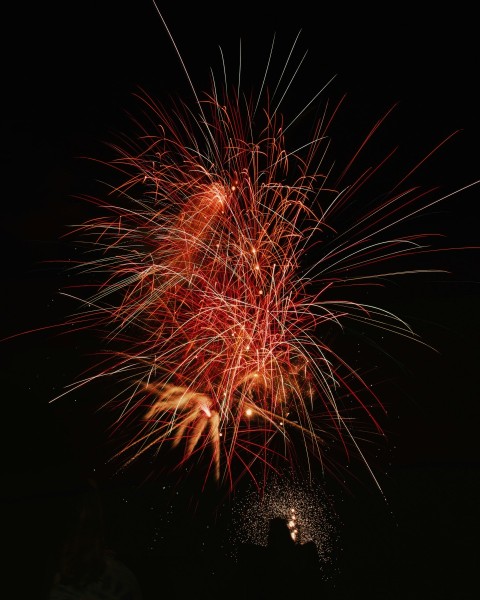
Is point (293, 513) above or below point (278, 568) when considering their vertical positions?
below

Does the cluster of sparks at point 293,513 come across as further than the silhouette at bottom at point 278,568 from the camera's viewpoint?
Yes

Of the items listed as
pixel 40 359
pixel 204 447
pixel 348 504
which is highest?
pixel 40 359

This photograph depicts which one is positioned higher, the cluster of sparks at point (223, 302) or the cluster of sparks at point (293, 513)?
the cluster of sparks at point (223, 302)

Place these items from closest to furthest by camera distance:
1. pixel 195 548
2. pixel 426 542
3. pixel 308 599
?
1. pixel 308 599
2. pixel 195 548
3. pixel 426 542

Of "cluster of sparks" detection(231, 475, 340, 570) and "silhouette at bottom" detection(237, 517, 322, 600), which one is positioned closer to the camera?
"silhouette at bottom" detection(237, 517, 322, 600)

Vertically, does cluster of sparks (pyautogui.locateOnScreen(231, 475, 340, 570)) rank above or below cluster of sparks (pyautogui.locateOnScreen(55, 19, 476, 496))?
below

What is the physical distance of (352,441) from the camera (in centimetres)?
196

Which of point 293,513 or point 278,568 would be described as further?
point 293,513

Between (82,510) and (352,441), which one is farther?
(352,441)

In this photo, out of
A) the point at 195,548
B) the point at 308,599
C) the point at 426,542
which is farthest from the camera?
the point at 426,542

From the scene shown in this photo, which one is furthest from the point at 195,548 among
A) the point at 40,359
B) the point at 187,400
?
the point at 40,359

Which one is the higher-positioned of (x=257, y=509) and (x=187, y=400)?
(x=187, y=400)

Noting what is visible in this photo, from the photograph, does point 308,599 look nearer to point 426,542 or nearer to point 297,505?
point 297,505

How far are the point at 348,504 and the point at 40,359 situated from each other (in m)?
1.11
